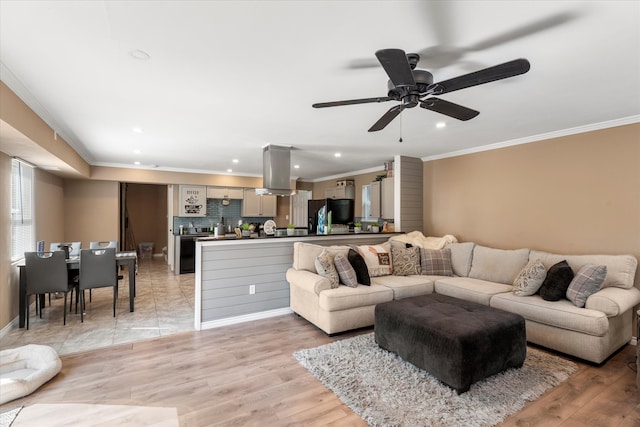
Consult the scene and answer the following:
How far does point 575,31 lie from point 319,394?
2991 mm

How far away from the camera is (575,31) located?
6.02ft

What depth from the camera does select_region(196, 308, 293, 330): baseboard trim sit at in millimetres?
3875

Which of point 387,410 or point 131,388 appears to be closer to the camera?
point 387,410

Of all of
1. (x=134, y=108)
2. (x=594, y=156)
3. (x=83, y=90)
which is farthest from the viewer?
(x=594, y=156)

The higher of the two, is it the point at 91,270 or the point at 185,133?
the point at 185,133

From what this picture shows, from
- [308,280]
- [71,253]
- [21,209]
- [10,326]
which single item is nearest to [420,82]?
[308,280]

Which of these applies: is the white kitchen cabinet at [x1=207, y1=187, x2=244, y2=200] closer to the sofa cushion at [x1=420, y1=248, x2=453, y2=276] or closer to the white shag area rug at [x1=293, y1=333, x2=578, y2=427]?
the sofa cushion at [x1=420, y1=248, x2=453, y2=276]

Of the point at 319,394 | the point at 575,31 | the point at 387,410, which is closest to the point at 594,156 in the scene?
the point at 575,31

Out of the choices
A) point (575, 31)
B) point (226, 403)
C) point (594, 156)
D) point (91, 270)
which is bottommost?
point (226, 403)

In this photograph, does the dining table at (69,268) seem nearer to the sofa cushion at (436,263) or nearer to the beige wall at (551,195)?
the sofa cushion at (436,263)

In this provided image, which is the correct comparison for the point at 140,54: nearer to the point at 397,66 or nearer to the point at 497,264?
the point at 397,66

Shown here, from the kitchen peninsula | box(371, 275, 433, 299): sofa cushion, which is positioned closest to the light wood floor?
the kitchen peninsula

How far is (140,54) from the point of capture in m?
2.12

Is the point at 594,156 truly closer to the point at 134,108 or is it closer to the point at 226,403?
the point at 226,403
